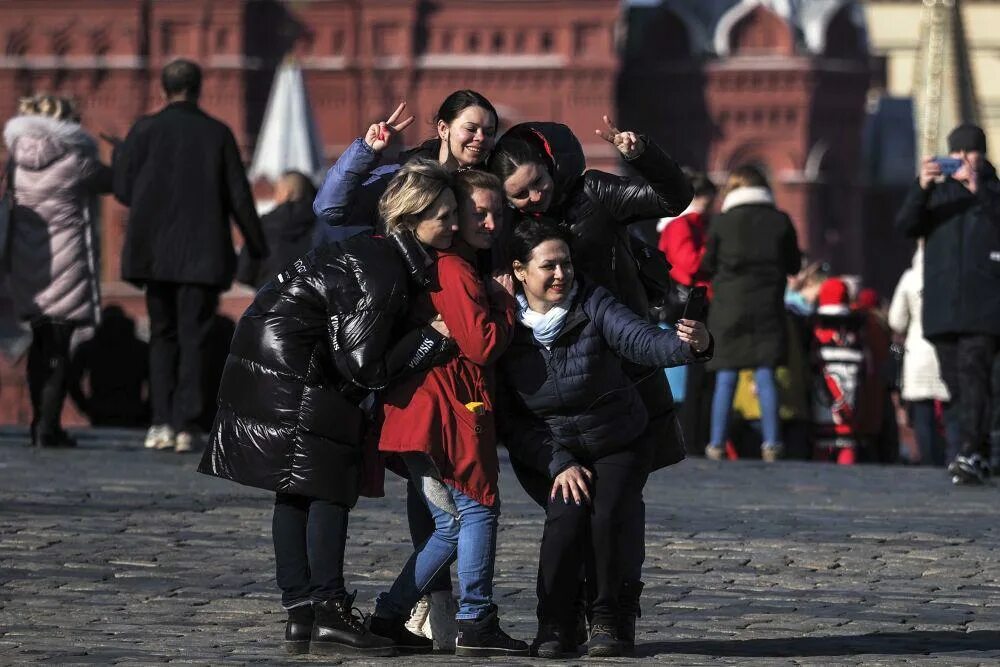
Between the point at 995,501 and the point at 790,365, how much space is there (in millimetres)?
3530

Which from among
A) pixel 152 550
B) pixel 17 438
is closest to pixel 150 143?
pixel 17 438

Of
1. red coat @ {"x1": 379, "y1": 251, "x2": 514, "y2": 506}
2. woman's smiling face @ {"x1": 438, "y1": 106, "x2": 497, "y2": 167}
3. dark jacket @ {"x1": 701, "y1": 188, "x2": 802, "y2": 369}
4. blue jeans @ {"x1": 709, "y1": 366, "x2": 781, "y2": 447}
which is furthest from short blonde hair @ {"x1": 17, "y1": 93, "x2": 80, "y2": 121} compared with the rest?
red coat @ {"x1": 379, "y1": 251, "x2": 514, "y2": 506}

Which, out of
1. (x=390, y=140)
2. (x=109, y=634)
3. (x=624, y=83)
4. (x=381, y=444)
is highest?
(x=624, y=83)

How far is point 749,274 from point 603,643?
679 cm

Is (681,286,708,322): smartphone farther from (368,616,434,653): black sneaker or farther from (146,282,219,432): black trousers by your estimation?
(146,282,219,432): black trousers

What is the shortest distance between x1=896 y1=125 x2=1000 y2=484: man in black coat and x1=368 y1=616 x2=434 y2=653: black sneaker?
498 centimetres

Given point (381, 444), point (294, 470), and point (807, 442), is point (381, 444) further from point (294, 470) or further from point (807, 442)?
point (807, 442)

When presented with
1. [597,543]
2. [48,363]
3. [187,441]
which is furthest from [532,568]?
[48,363]

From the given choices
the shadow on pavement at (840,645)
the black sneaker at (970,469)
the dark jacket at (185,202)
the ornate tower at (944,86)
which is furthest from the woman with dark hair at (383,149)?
the ornate tower at (944,86)

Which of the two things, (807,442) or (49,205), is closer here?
(49,205)

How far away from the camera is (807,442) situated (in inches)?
577

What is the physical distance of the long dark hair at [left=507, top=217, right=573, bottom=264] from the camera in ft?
22.0

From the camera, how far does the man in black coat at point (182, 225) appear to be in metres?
11.5

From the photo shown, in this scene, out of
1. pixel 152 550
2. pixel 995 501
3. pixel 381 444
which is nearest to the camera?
pixel 381 444
